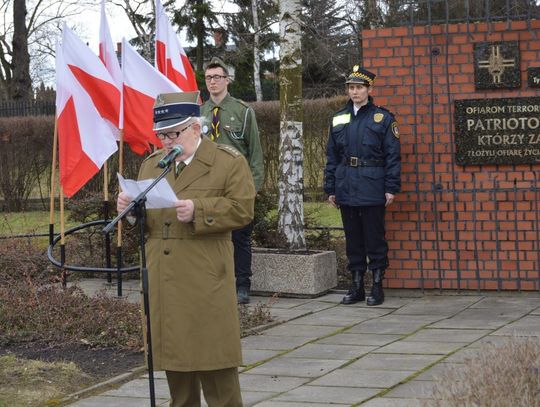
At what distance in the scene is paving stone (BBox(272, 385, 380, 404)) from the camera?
6379 mm

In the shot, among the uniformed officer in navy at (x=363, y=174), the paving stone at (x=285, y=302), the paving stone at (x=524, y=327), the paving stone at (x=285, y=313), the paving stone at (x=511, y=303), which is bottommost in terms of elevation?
the paving stone at (x=524, y=327)

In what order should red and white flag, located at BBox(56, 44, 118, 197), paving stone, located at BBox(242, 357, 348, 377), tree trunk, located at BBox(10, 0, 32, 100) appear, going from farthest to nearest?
tree trunk, located at BBox(10, 0, 32, 100)
red and white flag, located at BBox(56, 44, 118, 197)
paving stone, located at BBox(242, 357, 348, 377)

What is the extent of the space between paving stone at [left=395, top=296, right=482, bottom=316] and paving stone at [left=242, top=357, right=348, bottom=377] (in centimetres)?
218

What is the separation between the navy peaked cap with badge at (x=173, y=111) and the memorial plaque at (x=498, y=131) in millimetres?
5401

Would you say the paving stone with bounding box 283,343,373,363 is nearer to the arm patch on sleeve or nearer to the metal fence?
the arm patch on sleeve

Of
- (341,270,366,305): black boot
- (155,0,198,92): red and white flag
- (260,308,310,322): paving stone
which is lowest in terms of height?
(260,308,310,322): paving stone

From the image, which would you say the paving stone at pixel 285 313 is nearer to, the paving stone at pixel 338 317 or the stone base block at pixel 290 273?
the paving stone at pixel 338 317

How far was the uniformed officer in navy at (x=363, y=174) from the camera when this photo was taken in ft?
32.2

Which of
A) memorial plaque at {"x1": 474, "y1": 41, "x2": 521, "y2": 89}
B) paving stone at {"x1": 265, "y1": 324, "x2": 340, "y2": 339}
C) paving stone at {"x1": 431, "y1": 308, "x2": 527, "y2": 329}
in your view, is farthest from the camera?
memorial plaque at {"x1": 474, "y1": 41, "x2": 521, "y2": 89}

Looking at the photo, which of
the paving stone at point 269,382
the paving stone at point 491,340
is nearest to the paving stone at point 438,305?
the paving stone at point 491,340

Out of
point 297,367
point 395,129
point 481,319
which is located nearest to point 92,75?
point 395,129

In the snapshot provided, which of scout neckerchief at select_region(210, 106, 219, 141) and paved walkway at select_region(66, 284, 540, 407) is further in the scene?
scout neckerchief at select_region(210, 106, 219, 141)

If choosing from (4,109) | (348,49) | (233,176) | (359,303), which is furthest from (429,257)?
(348,49)

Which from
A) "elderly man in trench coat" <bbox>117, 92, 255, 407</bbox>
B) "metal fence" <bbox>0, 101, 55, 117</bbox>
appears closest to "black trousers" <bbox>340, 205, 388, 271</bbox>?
"elderly man in trench coat" <bbox>117, 92, 255, 407</bbox>
